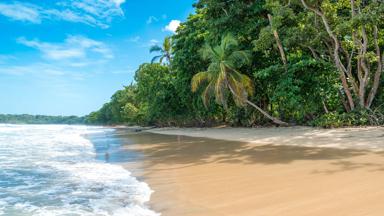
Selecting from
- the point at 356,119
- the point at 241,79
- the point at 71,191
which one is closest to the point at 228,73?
the point at 241,79

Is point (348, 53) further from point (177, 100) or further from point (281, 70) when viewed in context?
point (177, 100)

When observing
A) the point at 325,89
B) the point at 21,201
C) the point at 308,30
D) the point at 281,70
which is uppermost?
the point at 308,30

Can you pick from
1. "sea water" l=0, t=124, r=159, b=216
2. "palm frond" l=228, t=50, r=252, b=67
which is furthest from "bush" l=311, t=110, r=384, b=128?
"sea water" l=0, t=124, r=159, b=216

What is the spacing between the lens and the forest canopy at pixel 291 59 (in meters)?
15.6

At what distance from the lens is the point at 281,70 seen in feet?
58.2

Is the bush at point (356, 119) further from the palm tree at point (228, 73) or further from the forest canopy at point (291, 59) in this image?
the palm tree at point (228, 73)

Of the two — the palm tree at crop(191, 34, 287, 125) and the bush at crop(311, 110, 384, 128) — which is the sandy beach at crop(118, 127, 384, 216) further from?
the palm tree at crop(191, 34, 287, 125)

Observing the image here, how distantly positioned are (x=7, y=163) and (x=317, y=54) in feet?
53.5

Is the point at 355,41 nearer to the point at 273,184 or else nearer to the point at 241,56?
the point at 241,56

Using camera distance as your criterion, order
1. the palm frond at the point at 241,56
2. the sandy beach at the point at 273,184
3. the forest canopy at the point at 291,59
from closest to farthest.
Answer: the sandy beach at the point at 273,184, the forest canopy at the point at 291,59, the palm frond at the point at 241,56

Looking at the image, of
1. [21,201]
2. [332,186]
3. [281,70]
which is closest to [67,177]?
[21,201]

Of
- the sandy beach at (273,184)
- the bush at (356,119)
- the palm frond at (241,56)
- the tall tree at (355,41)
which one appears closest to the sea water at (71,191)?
the sandy beach at (273,184)

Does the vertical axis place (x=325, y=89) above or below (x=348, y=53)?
below

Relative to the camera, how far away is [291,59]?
58.2 feet
